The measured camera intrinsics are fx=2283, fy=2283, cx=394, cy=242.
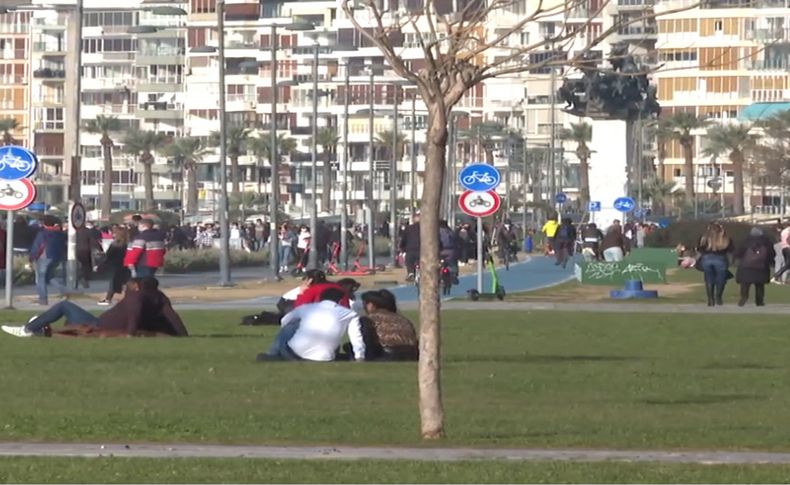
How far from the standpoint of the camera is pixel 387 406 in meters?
19.3

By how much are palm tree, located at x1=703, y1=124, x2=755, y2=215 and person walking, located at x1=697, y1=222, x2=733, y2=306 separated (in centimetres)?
9894

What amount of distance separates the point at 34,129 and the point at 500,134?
51.4 m

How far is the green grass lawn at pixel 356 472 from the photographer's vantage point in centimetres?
1366

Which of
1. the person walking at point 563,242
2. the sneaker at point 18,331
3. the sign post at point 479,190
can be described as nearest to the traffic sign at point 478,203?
the sign post at point 479,190

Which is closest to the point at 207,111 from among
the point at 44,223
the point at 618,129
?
the point at 618,129

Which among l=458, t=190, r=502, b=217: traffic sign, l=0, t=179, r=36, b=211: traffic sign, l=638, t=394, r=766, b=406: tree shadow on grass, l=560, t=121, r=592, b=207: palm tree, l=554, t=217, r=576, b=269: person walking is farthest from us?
l=560, t=121, r=592, b=207: palm tree

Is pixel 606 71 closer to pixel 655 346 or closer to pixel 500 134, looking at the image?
pixel 655 346

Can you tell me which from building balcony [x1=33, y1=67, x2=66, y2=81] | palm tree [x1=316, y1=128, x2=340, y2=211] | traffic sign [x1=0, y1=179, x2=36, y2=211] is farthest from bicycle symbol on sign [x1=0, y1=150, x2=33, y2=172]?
building balcony [x1=33, y1=67, x2=66, y2=81]

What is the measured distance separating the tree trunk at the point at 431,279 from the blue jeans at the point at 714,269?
1046 inches

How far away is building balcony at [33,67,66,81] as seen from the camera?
17262 cm

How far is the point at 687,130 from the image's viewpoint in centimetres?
14875

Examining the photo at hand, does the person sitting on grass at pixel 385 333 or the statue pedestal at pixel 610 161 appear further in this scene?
the statue pedestal at pixel 610 161

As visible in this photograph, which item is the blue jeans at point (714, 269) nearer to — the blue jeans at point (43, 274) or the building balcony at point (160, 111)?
the blue jeans at point (43, 274)

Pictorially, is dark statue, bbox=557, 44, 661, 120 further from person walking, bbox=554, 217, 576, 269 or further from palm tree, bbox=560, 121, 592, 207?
palm tree, bbox=560, 121, 592, 207
